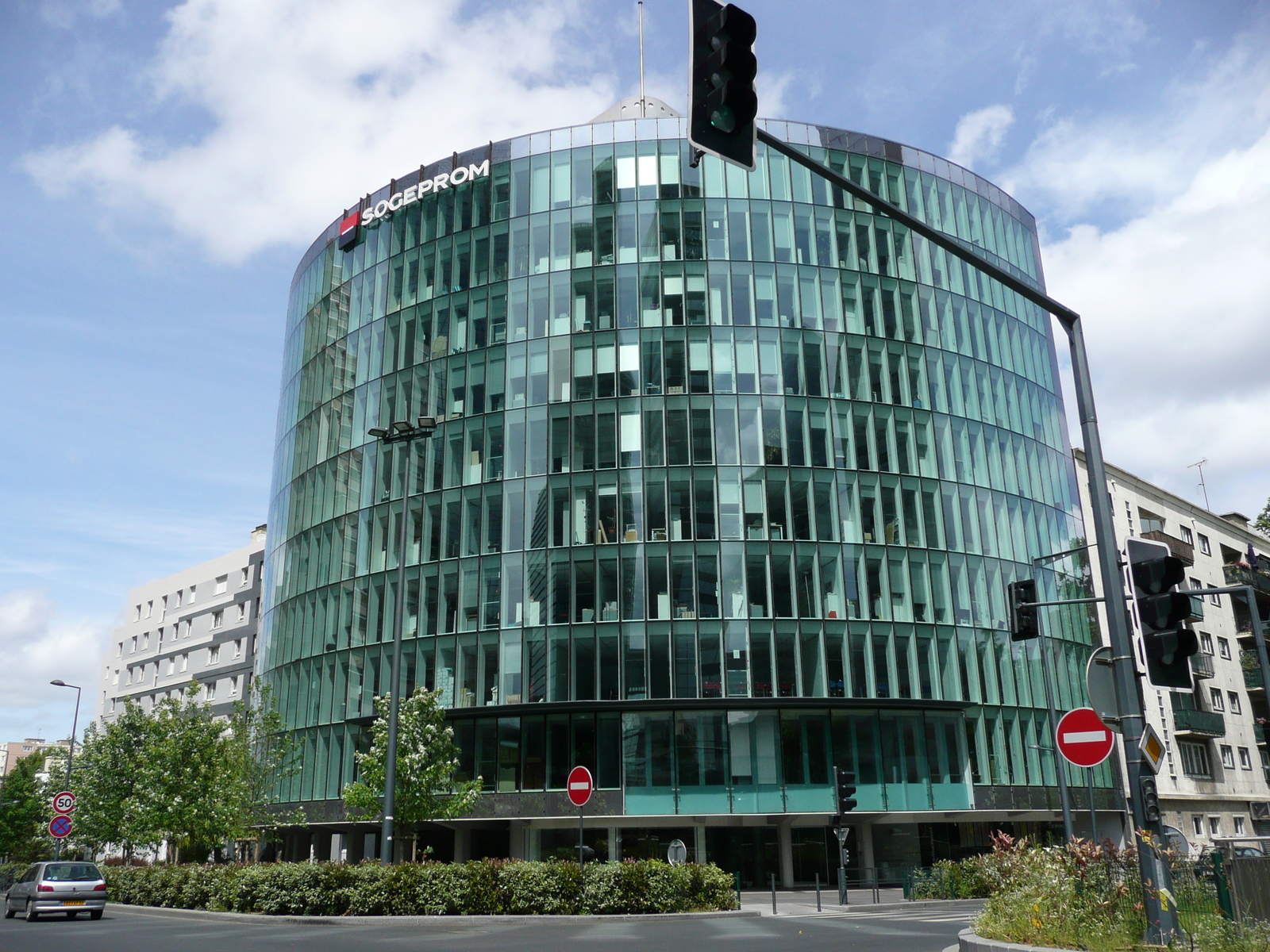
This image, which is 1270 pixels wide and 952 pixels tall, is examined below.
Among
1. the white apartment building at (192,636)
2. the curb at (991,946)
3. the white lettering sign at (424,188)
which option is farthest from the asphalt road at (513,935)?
the white apartment building at (192,636)

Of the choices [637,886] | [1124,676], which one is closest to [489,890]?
[637,886]

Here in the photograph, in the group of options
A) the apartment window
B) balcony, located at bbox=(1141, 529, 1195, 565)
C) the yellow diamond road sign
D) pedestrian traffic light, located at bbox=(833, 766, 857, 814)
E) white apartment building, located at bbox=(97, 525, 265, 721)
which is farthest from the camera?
white apartment building, located at bbox=(97, 525, 265, 721)

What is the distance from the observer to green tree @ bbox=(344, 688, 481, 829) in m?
36.6

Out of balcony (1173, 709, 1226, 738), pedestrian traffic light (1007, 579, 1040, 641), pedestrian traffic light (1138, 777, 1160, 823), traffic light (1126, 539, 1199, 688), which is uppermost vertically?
balcony (1173, 709, 1226, 738)

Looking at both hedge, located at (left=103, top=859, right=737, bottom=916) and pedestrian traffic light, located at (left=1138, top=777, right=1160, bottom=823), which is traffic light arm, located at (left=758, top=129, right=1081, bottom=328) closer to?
pedestrian traffic light, located at (left=1138, top=777, right=1160, bottom=823)

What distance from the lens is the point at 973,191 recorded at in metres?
53.8

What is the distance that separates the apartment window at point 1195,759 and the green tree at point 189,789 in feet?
163

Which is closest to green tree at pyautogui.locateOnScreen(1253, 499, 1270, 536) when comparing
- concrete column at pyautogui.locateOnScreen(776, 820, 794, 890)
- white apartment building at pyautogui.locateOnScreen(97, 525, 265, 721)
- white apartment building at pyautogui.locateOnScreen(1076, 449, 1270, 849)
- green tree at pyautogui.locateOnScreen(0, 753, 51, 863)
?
white apartment building at pyautogui.locateOnScreen(1076, 449, 1270, 849)

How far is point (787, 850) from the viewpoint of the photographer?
41.5 m

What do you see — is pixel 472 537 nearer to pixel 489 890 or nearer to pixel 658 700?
pixel 658 700

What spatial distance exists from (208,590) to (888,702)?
68.7m

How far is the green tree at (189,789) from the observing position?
4050cm

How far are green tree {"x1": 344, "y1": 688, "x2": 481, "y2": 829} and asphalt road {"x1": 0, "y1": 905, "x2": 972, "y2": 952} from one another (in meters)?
9.38

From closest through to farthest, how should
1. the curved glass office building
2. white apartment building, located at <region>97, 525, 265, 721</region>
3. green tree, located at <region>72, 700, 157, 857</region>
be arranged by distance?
the curved glass office building < green tree, located at <region>72, 700, 157, 857</region> < white apartment building, located at <region>97, 525, 265, 721</region>
